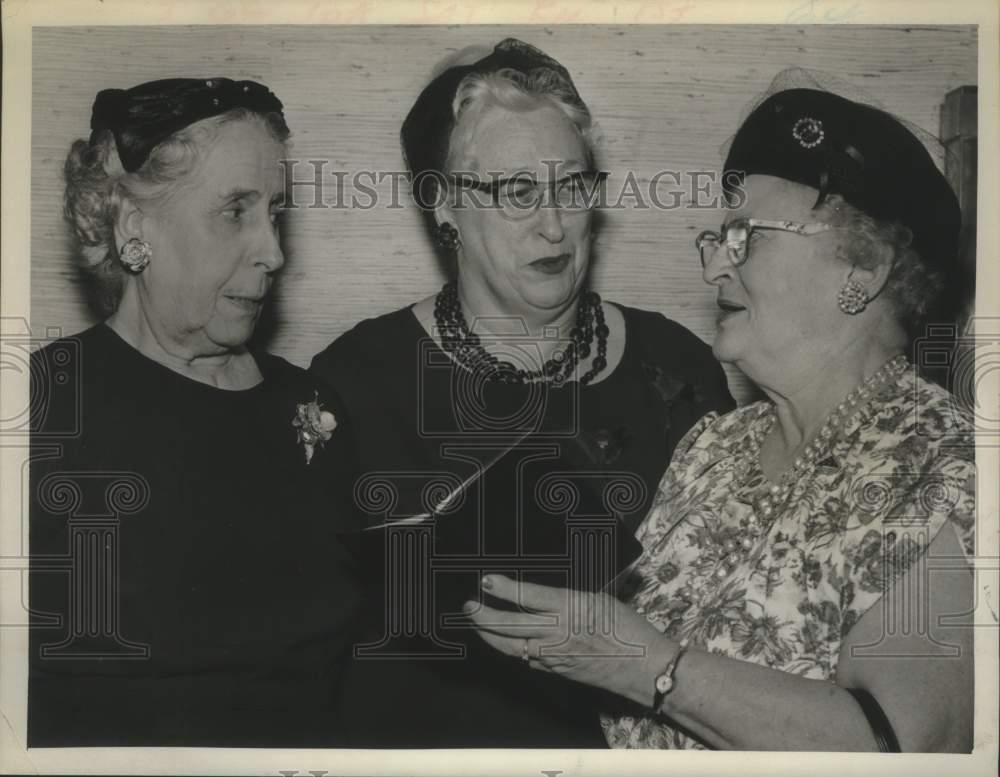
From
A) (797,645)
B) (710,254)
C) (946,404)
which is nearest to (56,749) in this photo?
(797,645)

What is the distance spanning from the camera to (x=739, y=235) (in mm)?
2461

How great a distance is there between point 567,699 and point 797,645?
47 centimetres

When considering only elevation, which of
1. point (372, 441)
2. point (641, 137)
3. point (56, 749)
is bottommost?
point (56, 749)

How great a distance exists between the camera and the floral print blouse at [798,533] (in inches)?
90.6

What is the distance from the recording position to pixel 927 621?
7.88ft

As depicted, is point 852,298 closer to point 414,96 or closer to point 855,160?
point 855,160

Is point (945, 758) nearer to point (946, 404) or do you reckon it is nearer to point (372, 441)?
point (946, 404)

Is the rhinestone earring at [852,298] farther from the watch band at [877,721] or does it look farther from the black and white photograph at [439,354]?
the watch band at [877,721]

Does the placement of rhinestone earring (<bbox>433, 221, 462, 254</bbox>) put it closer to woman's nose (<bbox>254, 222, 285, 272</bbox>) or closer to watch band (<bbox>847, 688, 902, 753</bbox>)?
woman's nose (<bbox>254, 222, 285, 272</bbox>)

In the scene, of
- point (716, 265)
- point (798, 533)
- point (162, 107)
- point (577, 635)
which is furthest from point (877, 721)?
point (162, 107)

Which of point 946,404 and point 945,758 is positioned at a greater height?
point 946,404

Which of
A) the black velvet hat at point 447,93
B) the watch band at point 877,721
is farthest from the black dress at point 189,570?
the watch band at point 877,721

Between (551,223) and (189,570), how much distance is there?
100cm

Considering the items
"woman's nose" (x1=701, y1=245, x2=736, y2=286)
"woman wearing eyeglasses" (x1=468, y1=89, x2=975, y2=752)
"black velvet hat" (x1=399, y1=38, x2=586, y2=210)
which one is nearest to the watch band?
"woman wearing eyeglasses" (x1=468, y1=89, x2=975, y2=752)
